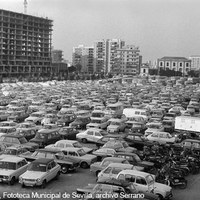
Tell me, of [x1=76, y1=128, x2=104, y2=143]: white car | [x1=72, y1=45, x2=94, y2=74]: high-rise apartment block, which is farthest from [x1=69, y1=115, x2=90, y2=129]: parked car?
[x1=72, y1=45, x2=94, y2=74]: high-rise apartment block

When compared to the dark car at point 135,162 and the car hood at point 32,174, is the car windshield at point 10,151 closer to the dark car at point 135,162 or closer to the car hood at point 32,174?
the car hood at point 32,174

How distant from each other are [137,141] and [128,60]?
136430mm

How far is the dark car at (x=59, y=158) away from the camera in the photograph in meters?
15.9

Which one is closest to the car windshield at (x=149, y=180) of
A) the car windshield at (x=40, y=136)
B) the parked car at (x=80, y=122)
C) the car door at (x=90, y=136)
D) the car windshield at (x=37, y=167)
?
the car windshield at (x=37, y=167)

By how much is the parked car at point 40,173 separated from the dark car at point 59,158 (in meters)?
0.98

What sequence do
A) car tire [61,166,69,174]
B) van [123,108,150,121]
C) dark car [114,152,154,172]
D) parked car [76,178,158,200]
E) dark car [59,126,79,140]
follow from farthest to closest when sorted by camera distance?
van [123,108,150,121] < dark car [59,126,79,140] < dark car [114,152,154,172] < car tire [61,166,69,174] < parked car [76,178,158,200]

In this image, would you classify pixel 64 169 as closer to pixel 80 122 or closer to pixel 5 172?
pixel 5 172

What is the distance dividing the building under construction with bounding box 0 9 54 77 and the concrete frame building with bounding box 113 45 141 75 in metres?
40.8

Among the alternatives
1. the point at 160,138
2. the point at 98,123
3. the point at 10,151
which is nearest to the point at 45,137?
the point at 10,151

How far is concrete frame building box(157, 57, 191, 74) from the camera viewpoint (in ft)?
592

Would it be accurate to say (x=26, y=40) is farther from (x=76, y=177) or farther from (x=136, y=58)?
(x=76, y=177)

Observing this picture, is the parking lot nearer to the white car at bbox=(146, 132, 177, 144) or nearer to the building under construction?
the white car at bbox=(146, 132, 177, 144)

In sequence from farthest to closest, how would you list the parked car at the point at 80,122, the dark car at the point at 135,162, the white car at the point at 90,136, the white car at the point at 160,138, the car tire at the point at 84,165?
the parked car at the point at 80,122 < the white car at the point at 90,136 < the white car at the point at 160,138 < the car tire at the point at 84,165 < the dark car at the point at 135,162

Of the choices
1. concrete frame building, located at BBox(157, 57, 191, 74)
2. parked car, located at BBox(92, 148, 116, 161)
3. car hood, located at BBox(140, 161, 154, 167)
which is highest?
concrete frame building, located at BBox(157, 57, 191, 74)
